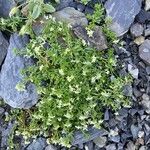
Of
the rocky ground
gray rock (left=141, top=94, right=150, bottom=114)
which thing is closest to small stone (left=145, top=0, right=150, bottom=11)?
the rocky ground

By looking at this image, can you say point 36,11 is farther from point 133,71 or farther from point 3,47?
point 133,71

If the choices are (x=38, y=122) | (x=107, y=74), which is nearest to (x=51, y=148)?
(x=38, y=122)

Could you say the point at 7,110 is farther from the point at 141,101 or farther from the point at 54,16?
the point at 141,101

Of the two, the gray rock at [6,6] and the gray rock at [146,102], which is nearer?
the gray rock at [146,102]

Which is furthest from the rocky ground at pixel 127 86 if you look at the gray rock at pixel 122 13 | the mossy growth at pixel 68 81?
the mossy growth at pixel 68 81

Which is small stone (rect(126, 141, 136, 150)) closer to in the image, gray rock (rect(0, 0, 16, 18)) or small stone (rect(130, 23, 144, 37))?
small stone (rect(130, 23, 144, 37))

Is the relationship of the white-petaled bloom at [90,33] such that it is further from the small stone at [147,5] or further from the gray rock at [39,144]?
the gray rock at [39,144]
